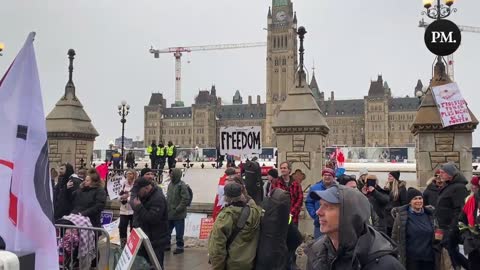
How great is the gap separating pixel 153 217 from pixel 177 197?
8.71 ft

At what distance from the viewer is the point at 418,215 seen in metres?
5.36

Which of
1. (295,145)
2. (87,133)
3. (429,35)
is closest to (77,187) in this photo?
(295,145)

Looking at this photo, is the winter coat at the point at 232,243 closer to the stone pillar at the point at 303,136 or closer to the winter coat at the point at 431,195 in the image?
the winter coat at the point at 431,195

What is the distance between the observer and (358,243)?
7.40ft

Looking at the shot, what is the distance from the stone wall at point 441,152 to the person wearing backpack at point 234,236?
25.8 ft

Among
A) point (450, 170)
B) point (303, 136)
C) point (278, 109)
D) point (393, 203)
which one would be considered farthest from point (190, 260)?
point (278, 109)

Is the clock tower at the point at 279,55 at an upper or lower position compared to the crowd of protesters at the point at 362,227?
upper

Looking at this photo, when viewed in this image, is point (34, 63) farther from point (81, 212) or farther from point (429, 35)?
point (429, 35)

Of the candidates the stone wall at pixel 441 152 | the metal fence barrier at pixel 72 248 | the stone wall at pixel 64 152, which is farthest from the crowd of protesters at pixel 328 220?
the stone wall at pixel 64 152

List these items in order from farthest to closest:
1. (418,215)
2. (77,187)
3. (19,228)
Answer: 1. (77,187)
2. (418,215)
3. (19,228)

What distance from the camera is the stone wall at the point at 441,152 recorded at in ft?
35.4

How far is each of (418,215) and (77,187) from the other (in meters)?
5.23

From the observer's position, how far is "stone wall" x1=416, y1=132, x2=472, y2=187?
10781 mm

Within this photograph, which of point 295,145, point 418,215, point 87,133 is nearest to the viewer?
point 418,215
